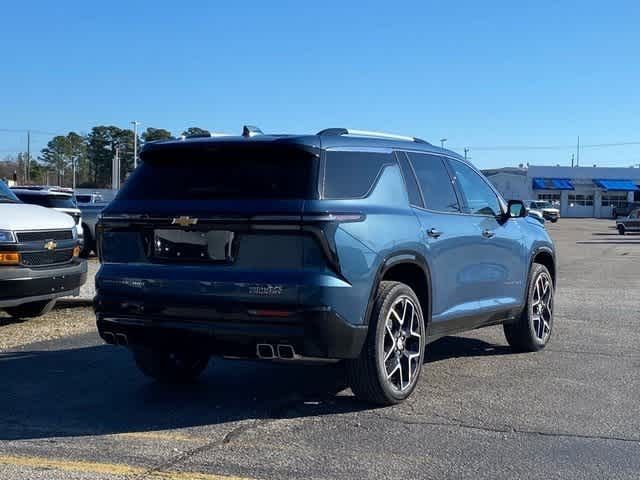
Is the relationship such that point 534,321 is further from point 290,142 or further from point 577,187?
point 577,187

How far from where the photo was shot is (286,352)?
5395 millimetres

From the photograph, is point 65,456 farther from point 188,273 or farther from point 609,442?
point 609,442

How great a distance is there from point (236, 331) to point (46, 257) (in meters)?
4.54

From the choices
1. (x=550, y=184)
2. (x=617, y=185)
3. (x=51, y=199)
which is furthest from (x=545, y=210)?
(x=51, y=199)

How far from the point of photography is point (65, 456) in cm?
486

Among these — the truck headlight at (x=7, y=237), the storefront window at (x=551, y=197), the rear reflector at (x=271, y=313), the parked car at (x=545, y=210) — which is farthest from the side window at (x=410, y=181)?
the storefront window at (x=551, y=197)

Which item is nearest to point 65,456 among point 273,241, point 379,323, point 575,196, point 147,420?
point 147,420

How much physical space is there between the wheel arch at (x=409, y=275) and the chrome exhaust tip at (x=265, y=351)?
2.19 feet

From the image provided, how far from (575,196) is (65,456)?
87.4 meters

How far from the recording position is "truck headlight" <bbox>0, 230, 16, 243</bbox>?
865cm

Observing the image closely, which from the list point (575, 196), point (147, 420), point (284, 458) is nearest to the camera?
point (284, 458)

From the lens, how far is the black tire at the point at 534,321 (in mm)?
8109

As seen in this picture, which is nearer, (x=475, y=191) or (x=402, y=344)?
(x=402, y=344)

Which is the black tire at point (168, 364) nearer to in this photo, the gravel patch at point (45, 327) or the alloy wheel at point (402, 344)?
the alloy wheel at point (402, 344)
